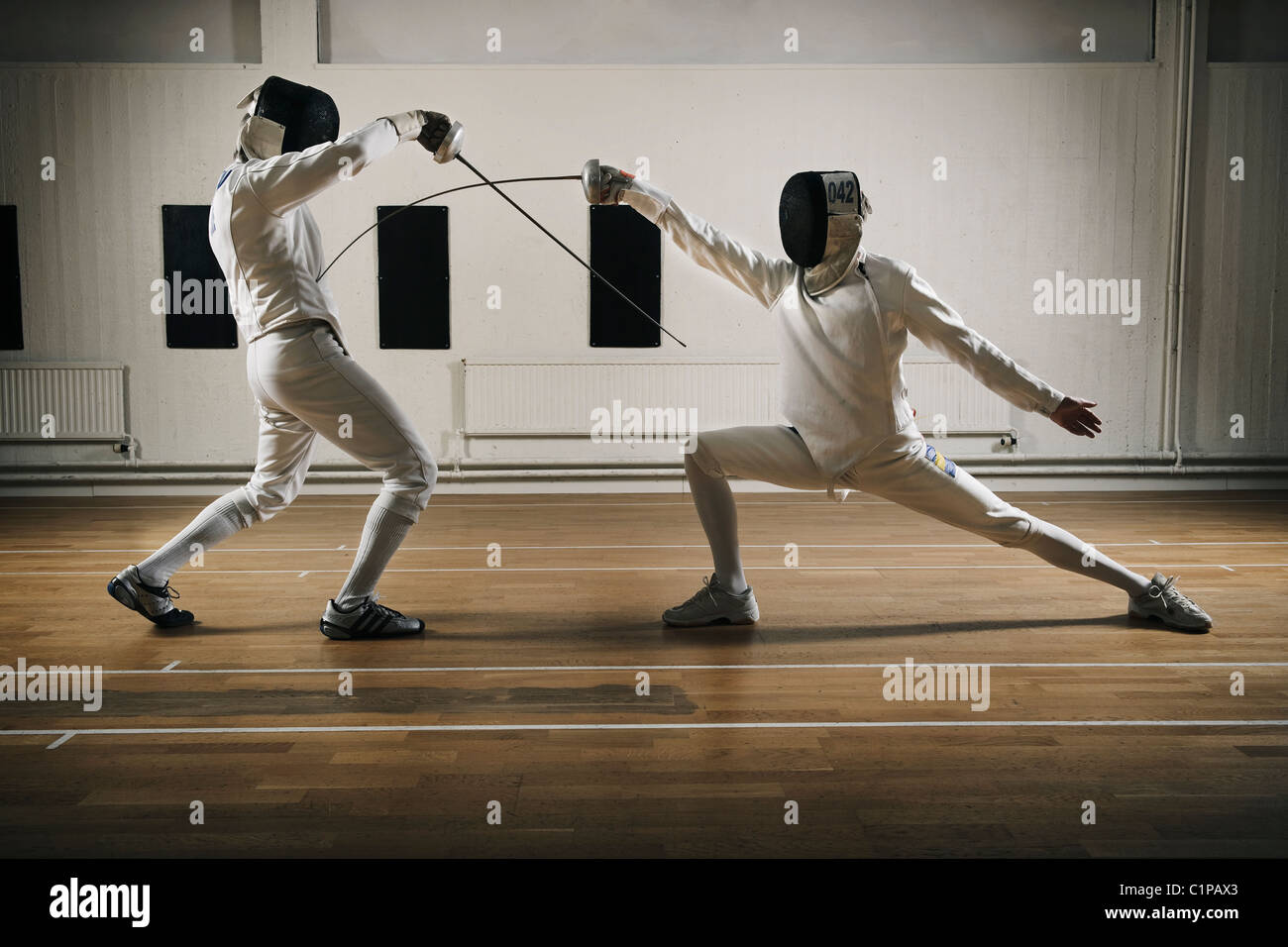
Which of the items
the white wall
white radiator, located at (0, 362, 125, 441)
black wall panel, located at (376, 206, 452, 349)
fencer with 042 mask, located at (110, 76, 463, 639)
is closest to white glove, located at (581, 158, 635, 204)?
fencer with 042 mask, located at (110, 76, 463, 639)

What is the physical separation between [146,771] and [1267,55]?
647cm

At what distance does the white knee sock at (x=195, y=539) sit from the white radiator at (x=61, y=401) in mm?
3235

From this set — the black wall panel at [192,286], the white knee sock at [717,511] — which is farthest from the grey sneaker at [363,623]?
the black wall panel at [192,286]

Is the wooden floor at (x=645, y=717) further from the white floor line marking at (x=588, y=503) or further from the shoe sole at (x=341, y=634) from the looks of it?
the white floor line marking at (x=588, y=503)

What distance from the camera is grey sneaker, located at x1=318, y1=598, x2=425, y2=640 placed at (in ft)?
8.97

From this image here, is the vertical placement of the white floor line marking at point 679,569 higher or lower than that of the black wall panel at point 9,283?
lower

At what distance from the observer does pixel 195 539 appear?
2.80 meters

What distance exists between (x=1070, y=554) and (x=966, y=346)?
2.25 feet

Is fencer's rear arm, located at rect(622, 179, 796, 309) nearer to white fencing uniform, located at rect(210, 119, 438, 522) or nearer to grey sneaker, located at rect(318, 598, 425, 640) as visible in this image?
white fencing uniform, located at rect(210, 119, 438, 522)

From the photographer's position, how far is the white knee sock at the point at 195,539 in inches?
110

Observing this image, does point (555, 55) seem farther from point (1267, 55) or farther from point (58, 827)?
point (58, 827)

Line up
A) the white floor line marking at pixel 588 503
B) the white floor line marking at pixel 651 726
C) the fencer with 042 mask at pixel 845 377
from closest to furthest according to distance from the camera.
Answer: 1. the white floor line marking at pixel 651 726
2. the fencer with 042 mask at pixel 845 377
3. the white floor line marking at pixel 588 503

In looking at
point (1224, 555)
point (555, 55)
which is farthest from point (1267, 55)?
point (555, 55)
